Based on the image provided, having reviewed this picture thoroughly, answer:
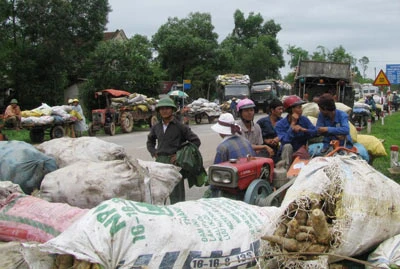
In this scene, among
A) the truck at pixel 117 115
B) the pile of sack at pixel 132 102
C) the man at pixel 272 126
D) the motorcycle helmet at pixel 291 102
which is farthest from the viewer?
the pile of sack at pixel 132 102

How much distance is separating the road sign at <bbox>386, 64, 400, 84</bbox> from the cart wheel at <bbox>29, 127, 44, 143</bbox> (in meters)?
13.5

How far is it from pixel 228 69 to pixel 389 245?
43.5 metres

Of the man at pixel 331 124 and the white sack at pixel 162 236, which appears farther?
the man at pixel 331 124

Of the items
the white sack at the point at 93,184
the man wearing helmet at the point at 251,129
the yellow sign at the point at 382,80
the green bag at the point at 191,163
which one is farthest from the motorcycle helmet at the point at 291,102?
the yellow sign at the point at 382,80

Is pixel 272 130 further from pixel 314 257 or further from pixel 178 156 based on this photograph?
pixel 314 257

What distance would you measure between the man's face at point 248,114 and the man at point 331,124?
77 centimetres

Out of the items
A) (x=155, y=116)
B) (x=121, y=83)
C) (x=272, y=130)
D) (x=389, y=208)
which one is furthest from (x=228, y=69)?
(x=389, y=208)

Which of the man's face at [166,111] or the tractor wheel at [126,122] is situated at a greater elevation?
the man's face at [166,111]

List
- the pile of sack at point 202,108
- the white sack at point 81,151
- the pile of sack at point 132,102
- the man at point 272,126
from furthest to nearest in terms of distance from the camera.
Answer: the pile of sack at point 202,108, the pile of sack at point 132,102, the man at point 272,126, the white sack at point 81,151

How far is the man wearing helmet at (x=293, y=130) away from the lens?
5.51 metres

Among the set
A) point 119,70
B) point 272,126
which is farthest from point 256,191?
point 119,70

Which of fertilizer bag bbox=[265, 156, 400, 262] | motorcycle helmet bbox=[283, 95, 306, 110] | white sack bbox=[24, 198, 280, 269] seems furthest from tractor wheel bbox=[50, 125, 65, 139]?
fertilizer bag bbox=[265, 156, 400, 262]

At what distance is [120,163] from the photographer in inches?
163

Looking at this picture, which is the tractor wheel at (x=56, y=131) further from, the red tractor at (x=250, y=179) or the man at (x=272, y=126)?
the red tractor at (x=250, y=179)
